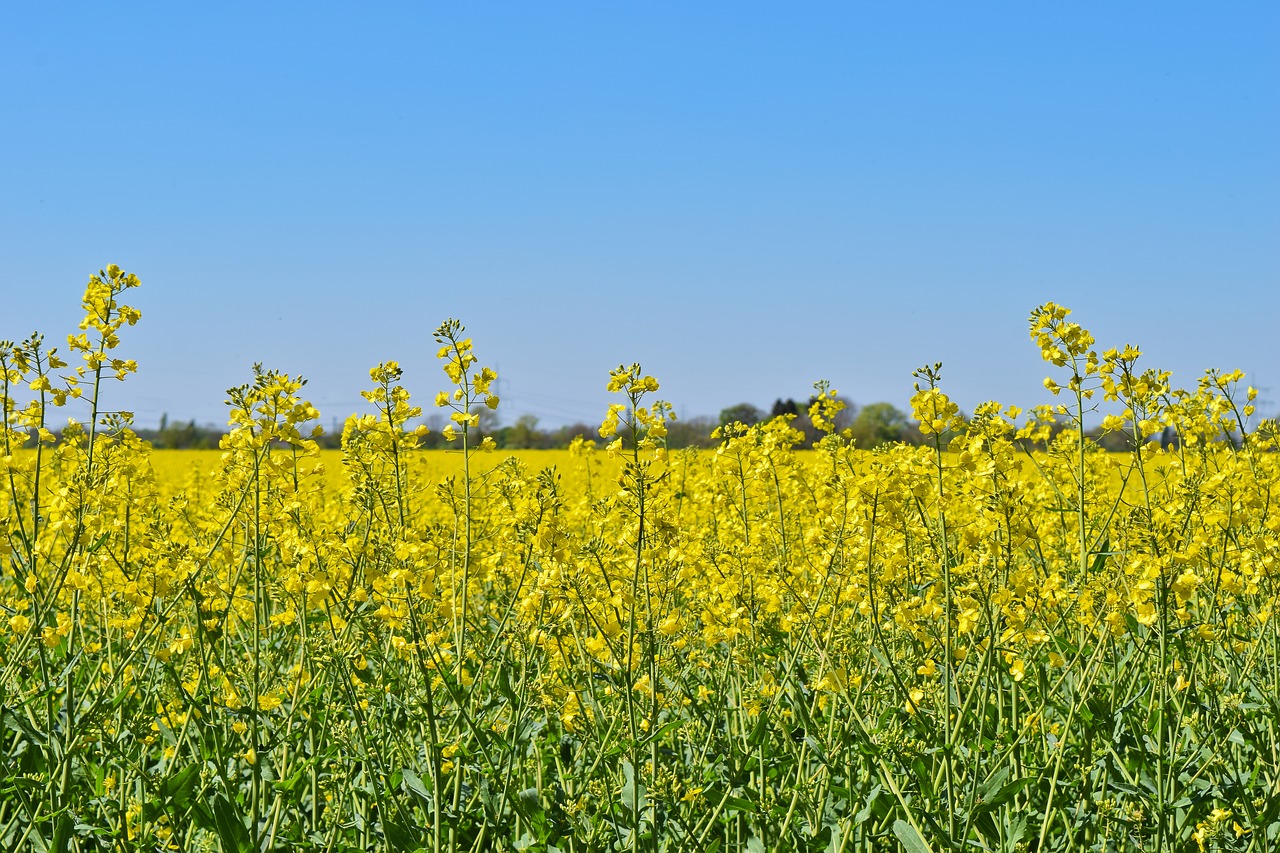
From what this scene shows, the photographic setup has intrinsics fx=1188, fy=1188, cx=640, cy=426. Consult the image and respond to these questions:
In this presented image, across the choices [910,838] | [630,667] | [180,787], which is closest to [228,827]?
[180,787]

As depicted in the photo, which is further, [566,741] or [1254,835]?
[566,741]

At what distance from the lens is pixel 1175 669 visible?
13.7 feet

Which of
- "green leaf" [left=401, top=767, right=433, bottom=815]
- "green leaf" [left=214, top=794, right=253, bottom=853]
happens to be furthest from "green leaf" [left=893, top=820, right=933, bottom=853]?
"green leaf" [left=214, top=794, right=253, bottom=853]

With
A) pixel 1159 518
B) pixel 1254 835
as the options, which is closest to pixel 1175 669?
pixel 1254 835

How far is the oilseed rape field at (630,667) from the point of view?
3.32m

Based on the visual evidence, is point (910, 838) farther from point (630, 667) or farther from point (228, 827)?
point (228, 827)

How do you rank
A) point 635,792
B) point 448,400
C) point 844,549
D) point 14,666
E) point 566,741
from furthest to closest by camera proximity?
1. point 566,741
2. point 844,549
3. point 448,400
4. point 14,666
5. point 635,792

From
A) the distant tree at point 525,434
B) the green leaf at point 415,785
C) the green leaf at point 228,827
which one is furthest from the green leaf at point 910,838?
the distant tree at point 525,434

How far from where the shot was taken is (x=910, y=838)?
124 inches

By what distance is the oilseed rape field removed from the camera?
3.32 metres

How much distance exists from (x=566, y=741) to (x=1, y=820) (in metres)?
1.90

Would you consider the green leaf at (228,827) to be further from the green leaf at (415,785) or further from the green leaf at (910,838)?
the green leaf at (910,838)

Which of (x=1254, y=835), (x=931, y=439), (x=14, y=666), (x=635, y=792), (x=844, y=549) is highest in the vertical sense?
(x=931, y=439)

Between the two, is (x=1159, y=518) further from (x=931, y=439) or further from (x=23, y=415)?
(x=23, y=415)
